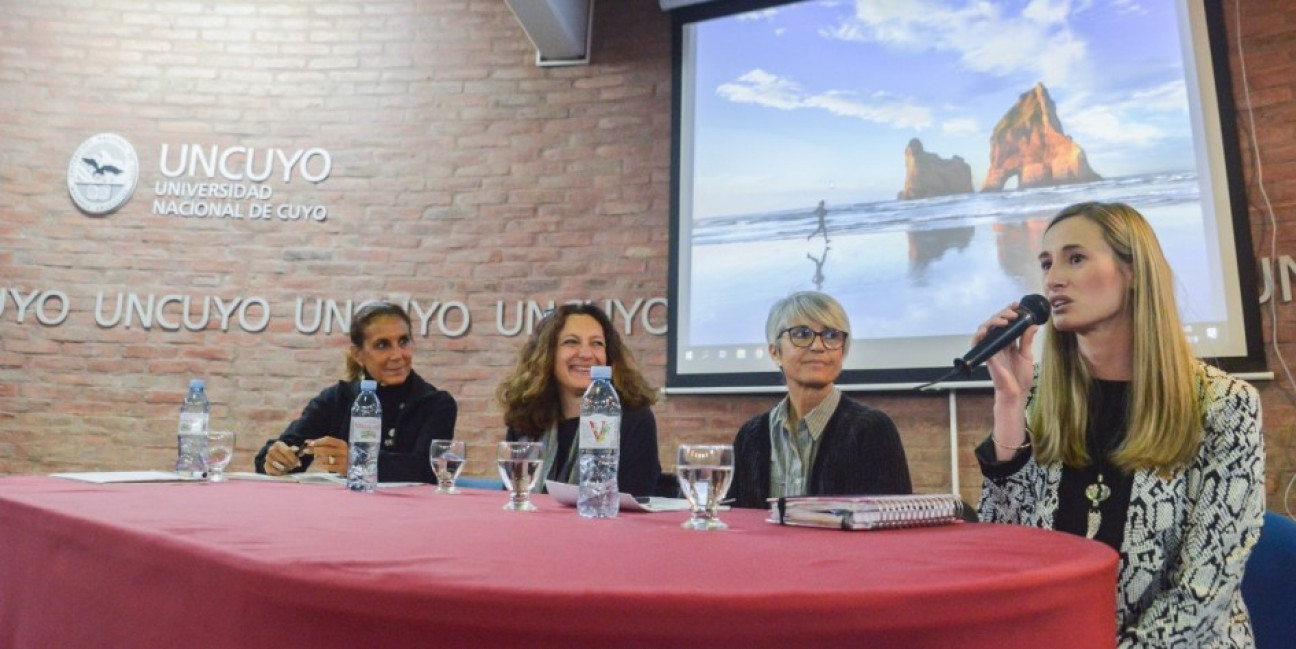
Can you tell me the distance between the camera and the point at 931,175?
12.1 feet

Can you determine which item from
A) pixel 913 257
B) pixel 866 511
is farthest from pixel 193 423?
pixel 913 257

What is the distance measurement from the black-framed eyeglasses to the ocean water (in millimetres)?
1396

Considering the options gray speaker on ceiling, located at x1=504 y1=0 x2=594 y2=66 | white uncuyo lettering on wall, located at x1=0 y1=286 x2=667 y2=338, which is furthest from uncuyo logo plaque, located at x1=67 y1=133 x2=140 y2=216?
gray speaker on ceiling, located at x1=504 y1=0 x2=594 y2=66

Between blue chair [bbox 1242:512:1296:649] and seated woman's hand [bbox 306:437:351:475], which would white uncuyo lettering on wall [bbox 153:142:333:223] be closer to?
seated woman's hand [bbox 306:437:351:475]

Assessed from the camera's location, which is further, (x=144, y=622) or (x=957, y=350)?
(x=957, y=350)

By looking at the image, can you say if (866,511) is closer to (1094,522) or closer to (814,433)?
(1094,522)

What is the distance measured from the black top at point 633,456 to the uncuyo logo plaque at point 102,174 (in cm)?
332

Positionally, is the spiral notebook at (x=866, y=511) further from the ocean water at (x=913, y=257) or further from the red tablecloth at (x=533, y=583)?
the ocean water at (x=913, y=257)

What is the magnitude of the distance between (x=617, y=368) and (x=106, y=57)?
380cm

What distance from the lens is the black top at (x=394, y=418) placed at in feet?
9.10

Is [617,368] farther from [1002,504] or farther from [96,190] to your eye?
[96,190]

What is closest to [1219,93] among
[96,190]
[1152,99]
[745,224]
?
[1152,99]

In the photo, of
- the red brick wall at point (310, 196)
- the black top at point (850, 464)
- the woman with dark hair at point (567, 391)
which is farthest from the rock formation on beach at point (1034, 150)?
the woman with dark hair at point (567, 391)

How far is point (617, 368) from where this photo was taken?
2.56 m
